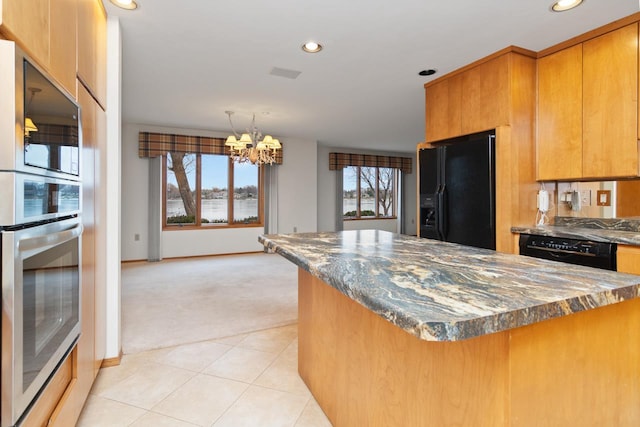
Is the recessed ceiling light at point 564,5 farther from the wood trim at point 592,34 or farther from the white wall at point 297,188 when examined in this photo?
the white wall at point 297,188

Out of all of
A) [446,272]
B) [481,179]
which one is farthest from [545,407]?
[481,179]

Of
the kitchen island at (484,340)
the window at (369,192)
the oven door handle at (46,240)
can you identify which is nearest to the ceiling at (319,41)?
the oven door handle at (46,240)

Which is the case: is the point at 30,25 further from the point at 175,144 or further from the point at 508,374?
the point at 175,144

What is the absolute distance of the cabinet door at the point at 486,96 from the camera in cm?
283

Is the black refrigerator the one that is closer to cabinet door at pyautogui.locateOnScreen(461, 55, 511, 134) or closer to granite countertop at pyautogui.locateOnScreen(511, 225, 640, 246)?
Answer: cabinet door at pyautogui.locateOnScreen(461, 55, 511, 134)

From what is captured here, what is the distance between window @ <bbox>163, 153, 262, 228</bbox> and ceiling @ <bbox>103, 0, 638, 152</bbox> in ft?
5.54

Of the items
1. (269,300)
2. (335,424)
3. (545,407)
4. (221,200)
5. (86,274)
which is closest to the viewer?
(545,407)

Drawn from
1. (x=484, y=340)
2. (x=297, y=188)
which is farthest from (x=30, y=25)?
(x=297, y=188)

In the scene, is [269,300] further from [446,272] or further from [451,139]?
[446,272]

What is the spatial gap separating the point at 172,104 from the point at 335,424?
4.27 metres

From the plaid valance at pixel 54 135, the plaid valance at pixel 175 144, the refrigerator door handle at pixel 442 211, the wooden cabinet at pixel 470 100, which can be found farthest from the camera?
the plaid valance at pixel 175 144

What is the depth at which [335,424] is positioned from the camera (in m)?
1.64

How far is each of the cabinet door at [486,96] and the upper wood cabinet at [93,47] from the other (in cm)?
286

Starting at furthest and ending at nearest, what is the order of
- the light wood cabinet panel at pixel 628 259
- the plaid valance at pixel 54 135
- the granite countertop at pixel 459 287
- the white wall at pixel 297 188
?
the white wall at pixel 297 188
the light wood cabinet panel at pixel 628 259
the plaid valance at pixel 54 135
the granite countertop at pixel 459 287
